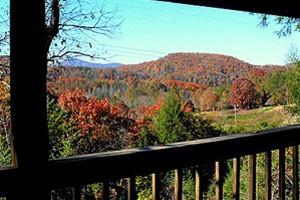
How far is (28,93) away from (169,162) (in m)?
0.68

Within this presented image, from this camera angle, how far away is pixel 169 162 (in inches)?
71.1

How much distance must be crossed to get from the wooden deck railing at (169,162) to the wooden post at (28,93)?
0.15 feet

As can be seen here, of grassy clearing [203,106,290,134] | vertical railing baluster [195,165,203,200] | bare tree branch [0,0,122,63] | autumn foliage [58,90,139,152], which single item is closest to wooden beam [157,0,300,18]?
vertical railing baluster [195,165,203,200]

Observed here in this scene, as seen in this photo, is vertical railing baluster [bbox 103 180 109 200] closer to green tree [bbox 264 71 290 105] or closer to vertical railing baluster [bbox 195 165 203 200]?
vertical railing baluster [bbox 195 165 203 200]

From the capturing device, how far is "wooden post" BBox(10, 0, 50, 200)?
1.34m

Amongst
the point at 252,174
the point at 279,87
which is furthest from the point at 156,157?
the point at 279,87

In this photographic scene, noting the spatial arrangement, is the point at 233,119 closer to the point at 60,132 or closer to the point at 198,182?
the point at 60,132

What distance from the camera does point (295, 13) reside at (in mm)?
2461

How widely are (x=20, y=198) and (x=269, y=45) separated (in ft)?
39.4

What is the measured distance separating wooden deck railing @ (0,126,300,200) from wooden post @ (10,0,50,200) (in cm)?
5

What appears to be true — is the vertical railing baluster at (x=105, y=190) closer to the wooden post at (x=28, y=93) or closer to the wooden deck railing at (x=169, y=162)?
the wooden deck railing at (x=169, y=162)

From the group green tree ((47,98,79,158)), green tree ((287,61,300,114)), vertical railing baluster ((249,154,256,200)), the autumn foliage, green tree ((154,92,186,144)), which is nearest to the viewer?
vertical railing baluster ((249,154,256,200))

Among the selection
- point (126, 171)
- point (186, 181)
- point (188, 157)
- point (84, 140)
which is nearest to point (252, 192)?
point (188, 157)

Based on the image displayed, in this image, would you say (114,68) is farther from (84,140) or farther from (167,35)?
(167,35)
